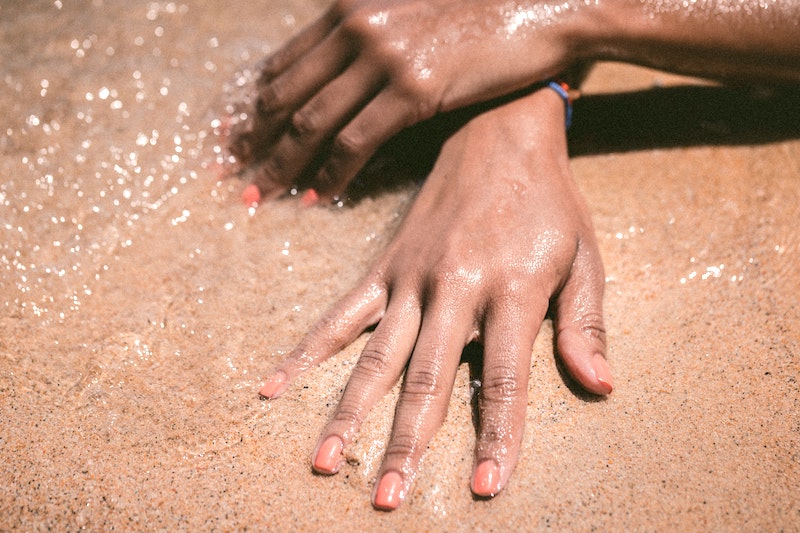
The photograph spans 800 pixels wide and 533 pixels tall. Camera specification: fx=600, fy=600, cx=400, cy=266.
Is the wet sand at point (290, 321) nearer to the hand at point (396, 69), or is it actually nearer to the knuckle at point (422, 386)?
the knuckle at point (422, 386)

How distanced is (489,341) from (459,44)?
892 millimetres

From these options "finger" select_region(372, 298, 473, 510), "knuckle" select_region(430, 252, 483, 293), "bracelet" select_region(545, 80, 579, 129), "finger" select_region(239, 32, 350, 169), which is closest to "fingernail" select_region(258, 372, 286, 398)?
"finger" select_region(372, 298, 473, 510)

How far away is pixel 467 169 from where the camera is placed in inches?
71.1

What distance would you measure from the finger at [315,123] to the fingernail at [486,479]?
1106 mm

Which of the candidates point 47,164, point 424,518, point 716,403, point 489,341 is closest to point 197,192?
point 47,164

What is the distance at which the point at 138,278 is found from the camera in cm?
177

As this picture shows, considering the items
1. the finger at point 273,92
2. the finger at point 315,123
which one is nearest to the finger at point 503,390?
the finger at point 315,123

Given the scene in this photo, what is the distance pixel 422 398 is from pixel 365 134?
0.83m

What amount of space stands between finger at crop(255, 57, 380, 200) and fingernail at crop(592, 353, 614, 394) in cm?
102

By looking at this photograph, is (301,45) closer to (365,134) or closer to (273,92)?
(273,92)

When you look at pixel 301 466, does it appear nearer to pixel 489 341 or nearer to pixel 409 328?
pixel 409 328

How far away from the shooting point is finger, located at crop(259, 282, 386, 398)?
1521 mm

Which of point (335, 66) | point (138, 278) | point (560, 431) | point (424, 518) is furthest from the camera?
point (335, 66)

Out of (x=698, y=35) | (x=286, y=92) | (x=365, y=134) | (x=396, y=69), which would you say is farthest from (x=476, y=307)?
(x=698, y=35)
